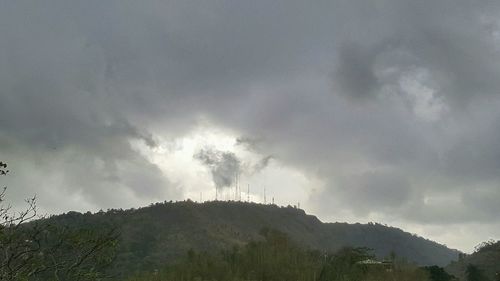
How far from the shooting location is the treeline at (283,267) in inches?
3853

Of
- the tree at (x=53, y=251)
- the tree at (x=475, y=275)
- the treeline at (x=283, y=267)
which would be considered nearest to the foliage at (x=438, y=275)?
the treeline at (x=283, y=267)

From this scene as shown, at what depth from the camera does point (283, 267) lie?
104188 mm

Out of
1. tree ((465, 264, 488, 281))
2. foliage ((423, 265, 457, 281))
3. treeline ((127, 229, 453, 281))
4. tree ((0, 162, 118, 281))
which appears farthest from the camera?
tree ((465, 264, 488, 281))

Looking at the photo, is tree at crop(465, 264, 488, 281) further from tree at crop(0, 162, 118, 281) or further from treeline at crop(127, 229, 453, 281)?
tree at crop(0, 162, 118, 281)

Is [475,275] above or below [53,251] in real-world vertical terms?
above

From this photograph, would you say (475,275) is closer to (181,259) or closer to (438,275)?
(438,275)

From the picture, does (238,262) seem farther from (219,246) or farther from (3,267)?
(3,267)

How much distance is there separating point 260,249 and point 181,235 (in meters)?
83.9

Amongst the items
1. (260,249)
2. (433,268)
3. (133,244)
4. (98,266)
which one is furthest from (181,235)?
(98,266)

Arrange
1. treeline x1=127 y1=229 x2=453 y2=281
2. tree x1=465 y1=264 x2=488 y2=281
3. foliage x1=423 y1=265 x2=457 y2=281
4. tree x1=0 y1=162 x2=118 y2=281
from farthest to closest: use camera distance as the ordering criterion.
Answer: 1. tree x1=465 y1=264 x2=488 y2=281
2. foliage x1=423 y1=265 x2=457 y2=281
3. treeline x1=127 y1=229 x2=453 y2=281
4. tree x1=0 y1=162 x2=118 y2=281

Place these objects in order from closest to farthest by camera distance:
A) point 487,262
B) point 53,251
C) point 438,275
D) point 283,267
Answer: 1. point 53,251
2. point 283,267
3. point 438,275
4. point 487,262

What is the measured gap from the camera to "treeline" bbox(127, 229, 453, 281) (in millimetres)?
97875

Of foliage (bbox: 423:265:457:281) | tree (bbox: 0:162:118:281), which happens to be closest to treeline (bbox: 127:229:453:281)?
foliage (bbox: 423:265:457:281)

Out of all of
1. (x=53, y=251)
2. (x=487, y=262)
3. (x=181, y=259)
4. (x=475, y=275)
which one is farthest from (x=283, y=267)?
(x=53, y=251)
